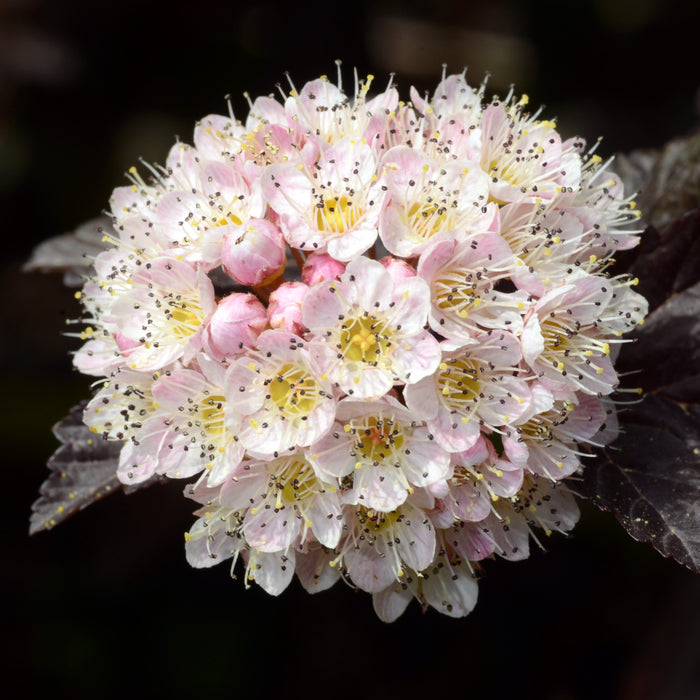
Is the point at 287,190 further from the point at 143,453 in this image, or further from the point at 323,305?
the point at 143,453

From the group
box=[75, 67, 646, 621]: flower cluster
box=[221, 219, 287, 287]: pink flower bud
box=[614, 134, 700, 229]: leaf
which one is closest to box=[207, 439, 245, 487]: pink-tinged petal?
box=[75, 67, 646, 621]: flower cluster

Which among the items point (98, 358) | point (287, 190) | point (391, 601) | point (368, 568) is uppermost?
point (287, 190)

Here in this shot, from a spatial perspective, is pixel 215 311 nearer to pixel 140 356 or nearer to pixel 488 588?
pixel 140 356

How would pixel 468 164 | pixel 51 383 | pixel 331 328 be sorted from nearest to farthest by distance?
pixel 331 328, pixel 468 164, pixel 51 383

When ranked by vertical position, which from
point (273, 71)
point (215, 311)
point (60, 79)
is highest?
point (273, 71)

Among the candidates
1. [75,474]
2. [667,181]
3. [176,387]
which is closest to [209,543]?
[176,387]

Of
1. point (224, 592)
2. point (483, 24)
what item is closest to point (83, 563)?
point (224, 592)

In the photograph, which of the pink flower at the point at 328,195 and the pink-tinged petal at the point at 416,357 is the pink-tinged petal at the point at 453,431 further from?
A: the pink flower at the point at 328,195
